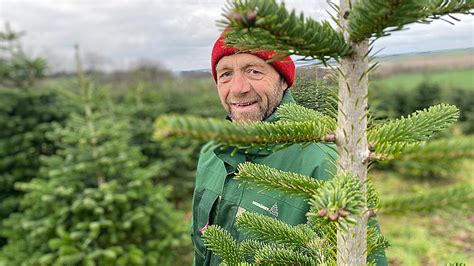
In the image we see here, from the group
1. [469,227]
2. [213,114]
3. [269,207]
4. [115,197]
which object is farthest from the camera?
[213,114]

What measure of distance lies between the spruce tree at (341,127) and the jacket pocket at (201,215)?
1312 mm

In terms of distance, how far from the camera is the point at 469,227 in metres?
7.72

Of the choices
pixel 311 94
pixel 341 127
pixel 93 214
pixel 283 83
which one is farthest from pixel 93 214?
pixel 341 127

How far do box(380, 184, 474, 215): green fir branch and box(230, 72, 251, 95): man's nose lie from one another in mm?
1400

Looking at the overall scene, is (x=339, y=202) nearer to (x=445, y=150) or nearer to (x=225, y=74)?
(x=445, y=150)

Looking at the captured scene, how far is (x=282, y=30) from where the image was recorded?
66 cm

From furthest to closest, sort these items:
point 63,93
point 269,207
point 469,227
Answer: point 469,227 < point 63,93 < point 269,207

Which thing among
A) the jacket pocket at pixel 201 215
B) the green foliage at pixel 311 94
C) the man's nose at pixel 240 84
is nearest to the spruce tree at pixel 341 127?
the green foliage at pixel 311 94

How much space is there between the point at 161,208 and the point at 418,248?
422 cm

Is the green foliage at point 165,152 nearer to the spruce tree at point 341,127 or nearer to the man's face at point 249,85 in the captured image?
the man's face at point 249,85

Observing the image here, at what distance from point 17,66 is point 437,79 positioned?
12623 millimetres

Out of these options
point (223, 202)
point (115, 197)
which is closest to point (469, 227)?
point (115, 197)

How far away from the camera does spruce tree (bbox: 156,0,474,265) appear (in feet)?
2.10

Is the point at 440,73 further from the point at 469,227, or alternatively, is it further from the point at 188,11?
the point at 188,11
